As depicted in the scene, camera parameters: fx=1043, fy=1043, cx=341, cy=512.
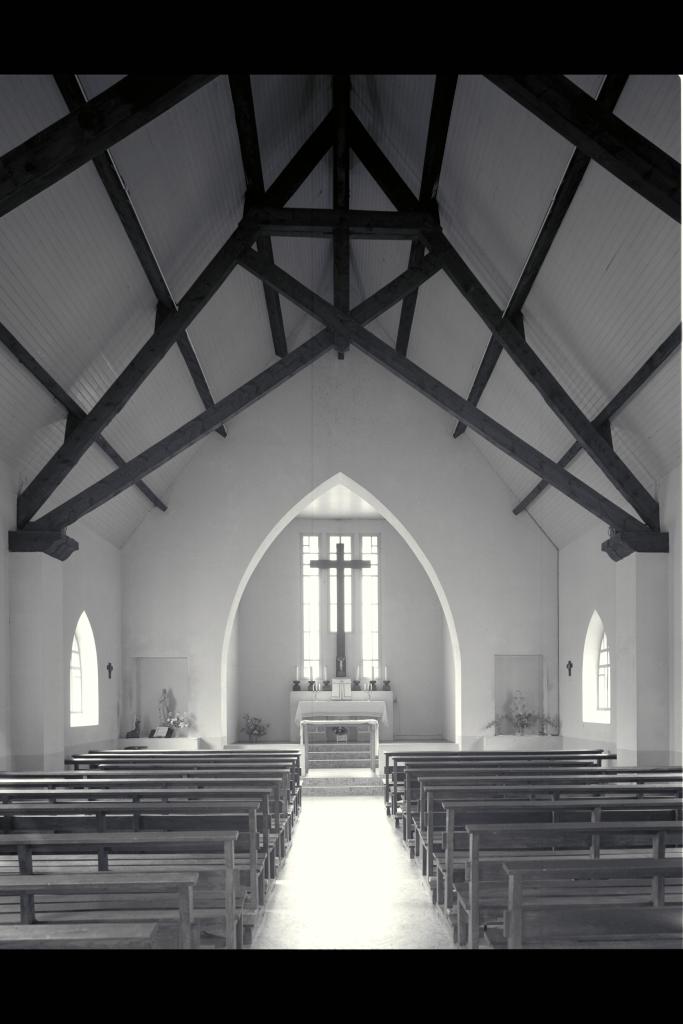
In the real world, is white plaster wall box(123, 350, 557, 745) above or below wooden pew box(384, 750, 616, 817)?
above

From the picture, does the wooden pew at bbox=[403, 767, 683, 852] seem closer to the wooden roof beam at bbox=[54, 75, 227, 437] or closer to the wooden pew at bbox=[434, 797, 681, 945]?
the wooden pew at bbox=[434, 797, 681, 945]

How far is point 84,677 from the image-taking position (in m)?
13.8

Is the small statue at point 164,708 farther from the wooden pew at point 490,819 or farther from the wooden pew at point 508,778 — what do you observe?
the wooden pew at point 490,819

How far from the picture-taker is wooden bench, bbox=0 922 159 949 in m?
3.66

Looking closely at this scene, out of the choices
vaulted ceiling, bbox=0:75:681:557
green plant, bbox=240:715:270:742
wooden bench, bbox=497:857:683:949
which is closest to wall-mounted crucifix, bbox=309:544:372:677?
green plant, bbox=240:715:270:742

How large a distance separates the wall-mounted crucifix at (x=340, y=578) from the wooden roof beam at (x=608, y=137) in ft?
34.7

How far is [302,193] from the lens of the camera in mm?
12000

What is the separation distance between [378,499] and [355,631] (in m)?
3.93

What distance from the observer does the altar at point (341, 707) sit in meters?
16.2

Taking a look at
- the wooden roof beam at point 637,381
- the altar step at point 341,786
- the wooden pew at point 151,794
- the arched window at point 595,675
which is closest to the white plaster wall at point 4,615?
the wooden pew at point 151,794

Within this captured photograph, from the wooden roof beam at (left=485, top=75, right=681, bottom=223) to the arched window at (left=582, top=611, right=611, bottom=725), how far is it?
7.67 metres

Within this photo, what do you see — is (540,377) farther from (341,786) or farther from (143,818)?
(341,786)
